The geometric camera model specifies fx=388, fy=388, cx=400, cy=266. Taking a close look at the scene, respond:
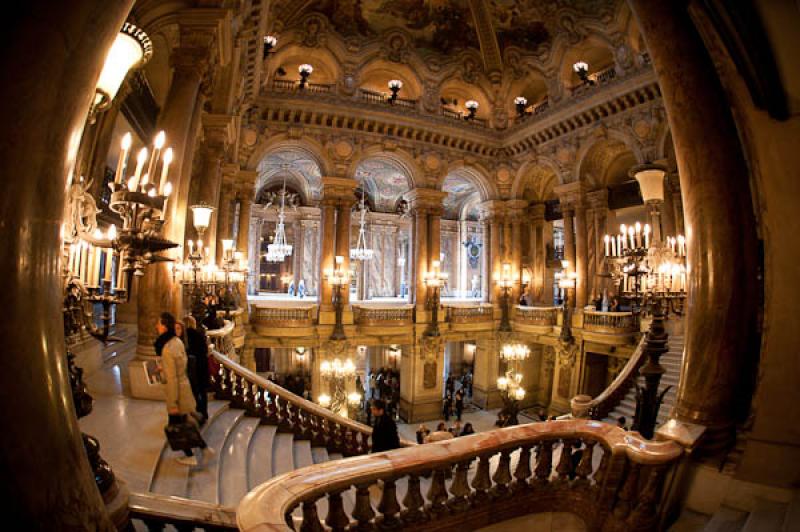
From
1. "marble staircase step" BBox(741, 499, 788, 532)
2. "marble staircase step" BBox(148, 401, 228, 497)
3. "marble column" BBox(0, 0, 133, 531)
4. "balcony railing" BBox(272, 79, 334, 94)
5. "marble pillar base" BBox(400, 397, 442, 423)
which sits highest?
"balcony railing" BBox(272, 79, 334, 94)

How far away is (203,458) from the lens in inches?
171

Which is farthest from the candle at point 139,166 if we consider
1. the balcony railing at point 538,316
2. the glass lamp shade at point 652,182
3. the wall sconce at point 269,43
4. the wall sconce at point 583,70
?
the wall sconce at point 583,70

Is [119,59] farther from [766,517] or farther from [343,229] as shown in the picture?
[343,229]

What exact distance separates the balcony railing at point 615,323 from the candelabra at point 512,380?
11.1 feet

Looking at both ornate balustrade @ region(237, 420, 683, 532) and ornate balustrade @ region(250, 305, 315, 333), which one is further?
ornate balustrade @ region(250, 305, 315, 333)

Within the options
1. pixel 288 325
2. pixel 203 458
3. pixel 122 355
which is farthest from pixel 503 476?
pixel 288 325

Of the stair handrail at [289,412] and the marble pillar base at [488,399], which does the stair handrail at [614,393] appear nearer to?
the stair handrail at [289,412]

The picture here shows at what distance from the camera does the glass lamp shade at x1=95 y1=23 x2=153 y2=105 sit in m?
2.60

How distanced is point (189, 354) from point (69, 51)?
15.1 ft

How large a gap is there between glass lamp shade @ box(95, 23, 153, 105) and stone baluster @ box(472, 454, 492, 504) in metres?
4.02

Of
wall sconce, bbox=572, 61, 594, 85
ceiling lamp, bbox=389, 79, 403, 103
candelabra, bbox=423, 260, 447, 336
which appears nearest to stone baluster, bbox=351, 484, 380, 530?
candelabra, bbox=423, 260, 447, 336

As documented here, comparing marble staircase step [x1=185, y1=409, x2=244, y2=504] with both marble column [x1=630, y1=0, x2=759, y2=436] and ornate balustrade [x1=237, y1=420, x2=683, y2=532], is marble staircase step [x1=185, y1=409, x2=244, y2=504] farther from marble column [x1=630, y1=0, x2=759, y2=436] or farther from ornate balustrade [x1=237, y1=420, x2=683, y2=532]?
marble column [x1=630, y1=0, x2=759, y2=436]

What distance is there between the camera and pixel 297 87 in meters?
15.5

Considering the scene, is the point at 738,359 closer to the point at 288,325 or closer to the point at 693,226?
the point at 693,226
